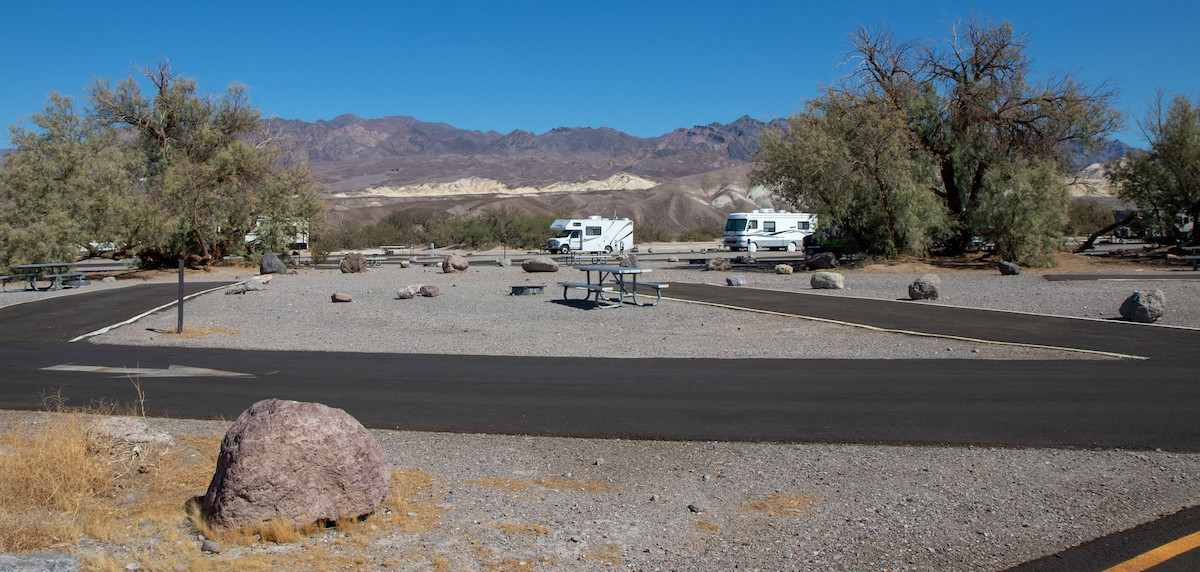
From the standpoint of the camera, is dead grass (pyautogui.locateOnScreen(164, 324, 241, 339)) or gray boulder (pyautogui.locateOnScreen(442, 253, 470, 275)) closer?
dead grass (pyautogui.locateOnScreen(164, 324, 241, 339))

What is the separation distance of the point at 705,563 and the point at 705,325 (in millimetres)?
10915

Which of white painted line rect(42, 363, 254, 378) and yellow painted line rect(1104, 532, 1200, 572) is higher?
yellow painted line rect(1104, 532, 1200, 572)

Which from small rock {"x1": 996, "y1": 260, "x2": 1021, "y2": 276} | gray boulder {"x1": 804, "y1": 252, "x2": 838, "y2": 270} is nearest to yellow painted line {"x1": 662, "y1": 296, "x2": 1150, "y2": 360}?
gray boulder {"x1": 804, "y1": 252, "x2": 838, "y2": 270}

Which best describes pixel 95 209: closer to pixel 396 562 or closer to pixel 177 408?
pixel 177 408

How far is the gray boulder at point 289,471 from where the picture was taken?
5020mm

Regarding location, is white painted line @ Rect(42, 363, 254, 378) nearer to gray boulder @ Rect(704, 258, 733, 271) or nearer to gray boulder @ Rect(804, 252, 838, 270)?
gray boulder @ Rect(704, 258, 733, 271)

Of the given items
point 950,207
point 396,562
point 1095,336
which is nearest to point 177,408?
point 396,562

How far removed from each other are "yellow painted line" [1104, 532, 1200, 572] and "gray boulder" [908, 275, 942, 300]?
48.9 ft

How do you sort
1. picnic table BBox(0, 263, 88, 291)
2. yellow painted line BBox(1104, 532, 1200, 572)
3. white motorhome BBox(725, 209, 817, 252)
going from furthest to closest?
1. white motorhome BBox(725, 209, 817, 252)
2. picnic table BBox(0, 263, 88, 291)
3. yellow painted line BBox(1104, 532, 1200, 572)

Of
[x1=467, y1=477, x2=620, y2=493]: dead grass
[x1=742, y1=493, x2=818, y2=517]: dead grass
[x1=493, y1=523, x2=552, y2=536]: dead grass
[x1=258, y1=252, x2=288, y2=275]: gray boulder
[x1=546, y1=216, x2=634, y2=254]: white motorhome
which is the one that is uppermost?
[x1=546, y1=216, x2=634, y2=254]: white motorhome

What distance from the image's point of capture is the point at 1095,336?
1295 centimetres

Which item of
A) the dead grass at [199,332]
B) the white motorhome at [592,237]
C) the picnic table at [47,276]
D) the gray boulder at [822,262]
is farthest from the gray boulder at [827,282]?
the picnic table at [47,276]

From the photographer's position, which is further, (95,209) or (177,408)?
(95,209)

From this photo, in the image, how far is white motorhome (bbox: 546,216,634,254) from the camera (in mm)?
45406
